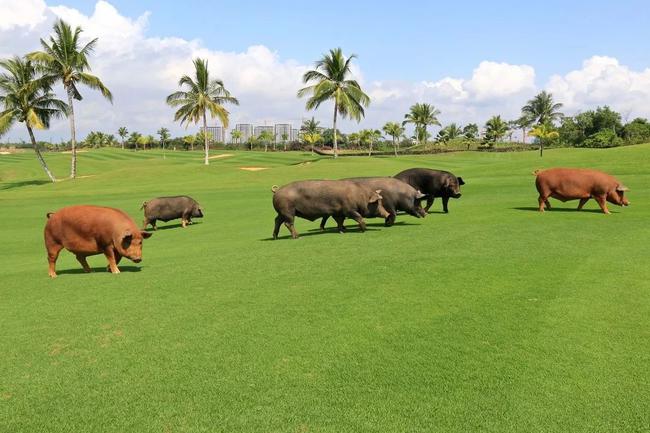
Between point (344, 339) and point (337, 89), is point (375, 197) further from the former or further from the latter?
point (337, 89)

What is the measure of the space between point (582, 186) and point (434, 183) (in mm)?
4835

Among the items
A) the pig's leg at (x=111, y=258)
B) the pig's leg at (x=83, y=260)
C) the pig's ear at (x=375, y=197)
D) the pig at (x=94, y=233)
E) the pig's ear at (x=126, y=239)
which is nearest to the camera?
the pig's ear at (x=126, y=239)

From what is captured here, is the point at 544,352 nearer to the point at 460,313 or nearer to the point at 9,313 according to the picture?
the point at 460,313

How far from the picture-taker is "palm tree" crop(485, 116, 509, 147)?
106 metres

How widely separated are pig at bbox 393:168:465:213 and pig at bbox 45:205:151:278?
36.6ft

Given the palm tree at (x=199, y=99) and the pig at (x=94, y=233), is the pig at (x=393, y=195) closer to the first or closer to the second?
the pig at (x=94, y=233)

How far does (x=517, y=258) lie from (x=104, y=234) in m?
8.09

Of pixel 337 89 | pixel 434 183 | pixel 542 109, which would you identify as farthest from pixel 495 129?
pixel 434 183

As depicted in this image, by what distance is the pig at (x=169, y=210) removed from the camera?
20.4 m

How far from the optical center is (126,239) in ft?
32.6

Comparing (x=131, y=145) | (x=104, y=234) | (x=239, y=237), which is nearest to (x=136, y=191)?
(x=239, y=237)

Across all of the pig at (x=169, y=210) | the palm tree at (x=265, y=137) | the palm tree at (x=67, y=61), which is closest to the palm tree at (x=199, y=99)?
the palm tree at (x=67, y=61)

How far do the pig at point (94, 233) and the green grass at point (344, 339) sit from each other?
0.53 m

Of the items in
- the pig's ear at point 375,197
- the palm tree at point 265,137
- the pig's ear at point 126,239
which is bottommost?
the pig's ear at point 126,239
